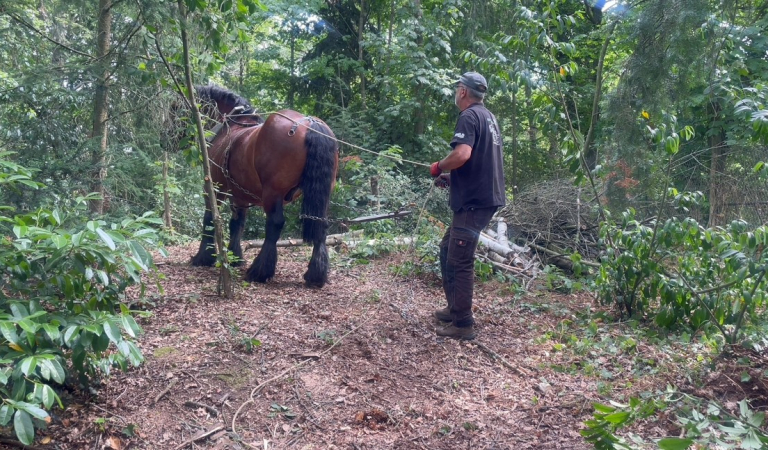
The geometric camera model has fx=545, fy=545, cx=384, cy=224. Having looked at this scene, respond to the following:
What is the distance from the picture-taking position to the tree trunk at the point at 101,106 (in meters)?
6.05

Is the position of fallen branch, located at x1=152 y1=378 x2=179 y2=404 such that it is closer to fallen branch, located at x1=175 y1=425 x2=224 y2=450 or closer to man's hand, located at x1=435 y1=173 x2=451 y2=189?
fallen branch, located at x1=175 y1=425 x2=224 y2=450

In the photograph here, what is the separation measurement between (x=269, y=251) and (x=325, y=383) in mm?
2414

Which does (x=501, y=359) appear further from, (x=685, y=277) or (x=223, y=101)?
(x=223, y=101)

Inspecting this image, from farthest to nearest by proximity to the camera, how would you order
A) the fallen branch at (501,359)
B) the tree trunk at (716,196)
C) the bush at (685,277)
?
the tree trunk at (716,196) → the fallen branch at (501,359) → the bush at (685,277)

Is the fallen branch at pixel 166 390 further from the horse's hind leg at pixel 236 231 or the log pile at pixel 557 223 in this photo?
the log pile at pixel 557 223

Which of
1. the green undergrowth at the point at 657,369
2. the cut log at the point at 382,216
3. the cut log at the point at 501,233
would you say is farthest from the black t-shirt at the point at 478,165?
the cut log at the point at 501,233

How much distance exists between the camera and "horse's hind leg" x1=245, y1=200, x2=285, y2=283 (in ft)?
19.1

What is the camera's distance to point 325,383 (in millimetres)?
3703

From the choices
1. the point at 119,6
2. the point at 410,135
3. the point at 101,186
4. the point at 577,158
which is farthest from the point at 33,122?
the point at 410,135

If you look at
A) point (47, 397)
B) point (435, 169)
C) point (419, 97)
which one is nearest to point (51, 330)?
point (47, 397)

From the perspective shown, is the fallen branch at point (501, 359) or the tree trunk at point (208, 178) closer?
the fallen branch at point (501, 359)

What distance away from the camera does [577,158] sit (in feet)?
15.5

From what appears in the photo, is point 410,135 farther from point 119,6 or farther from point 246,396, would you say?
point 246,396

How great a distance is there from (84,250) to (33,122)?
4.13 m
